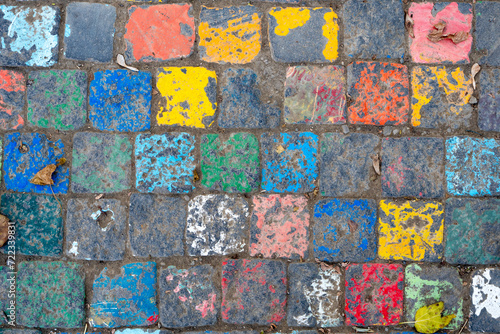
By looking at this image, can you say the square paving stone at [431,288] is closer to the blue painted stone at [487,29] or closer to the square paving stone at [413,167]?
the square paving stone at [413,167]

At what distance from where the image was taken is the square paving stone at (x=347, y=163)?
8.18ft

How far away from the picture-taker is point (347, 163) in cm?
250

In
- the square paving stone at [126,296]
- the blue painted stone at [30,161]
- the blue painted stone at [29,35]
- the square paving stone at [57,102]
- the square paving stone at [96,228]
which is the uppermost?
the blue painted stone at [29,35]

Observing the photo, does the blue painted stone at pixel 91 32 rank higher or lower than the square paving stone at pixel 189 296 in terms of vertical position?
A: higher

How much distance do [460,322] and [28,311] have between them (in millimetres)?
3206

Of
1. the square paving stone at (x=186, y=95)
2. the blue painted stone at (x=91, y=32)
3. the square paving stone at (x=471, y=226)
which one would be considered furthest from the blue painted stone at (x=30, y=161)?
the square paving stone at (x=471, y=226)

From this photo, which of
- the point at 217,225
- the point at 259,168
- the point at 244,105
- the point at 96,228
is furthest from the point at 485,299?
the point at 96,228

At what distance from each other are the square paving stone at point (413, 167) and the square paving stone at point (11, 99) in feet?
A: 8.91

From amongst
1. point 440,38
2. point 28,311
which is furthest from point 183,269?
point 440,38

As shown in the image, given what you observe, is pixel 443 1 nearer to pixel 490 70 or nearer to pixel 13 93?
pixel 490 70

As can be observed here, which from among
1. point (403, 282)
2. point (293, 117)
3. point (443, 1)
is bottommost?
point (403, 282)

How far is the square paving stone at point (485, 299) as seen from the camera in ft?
8.20

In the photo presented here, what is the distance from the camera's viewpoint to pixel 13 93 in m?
2.52

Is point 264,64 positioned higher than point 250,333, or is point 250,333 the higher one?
point 264,64
